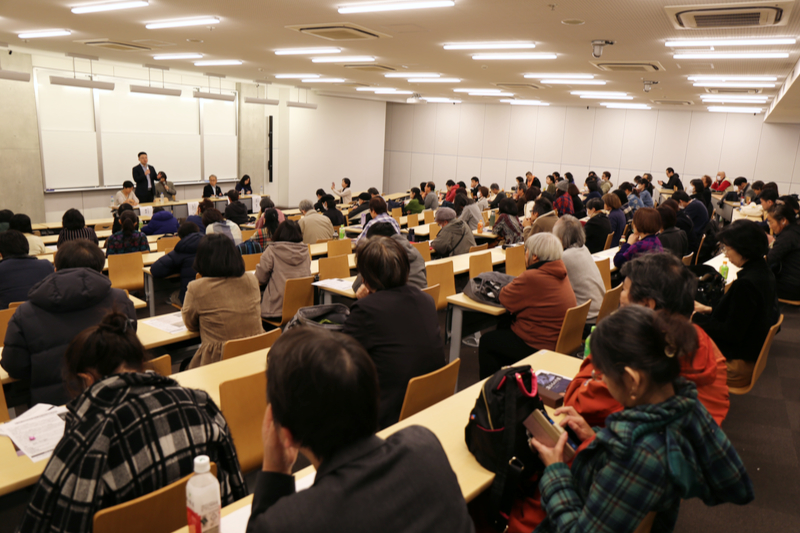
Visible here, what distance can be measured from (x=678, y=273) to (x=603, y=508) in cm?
142

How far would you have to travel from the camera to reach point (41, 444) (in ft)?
6.91

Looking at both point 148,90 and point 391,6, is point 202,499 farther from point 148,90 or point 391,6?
point 148,90

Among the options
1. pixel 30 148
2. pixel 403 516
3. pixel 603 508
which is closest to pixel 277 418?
pixel 403 516

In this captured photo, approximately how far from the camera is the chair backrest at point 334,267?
538 cm

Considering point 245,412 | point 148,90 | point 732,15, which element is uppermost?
point 732,15

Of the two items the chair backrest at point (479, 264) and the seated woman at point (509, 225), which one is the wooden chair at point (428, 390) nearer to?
the chair backrest at point (479, 264)

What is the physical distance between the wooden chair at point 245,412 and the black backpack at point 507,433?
1.06 metres

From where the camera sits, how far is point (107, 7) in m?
5.80

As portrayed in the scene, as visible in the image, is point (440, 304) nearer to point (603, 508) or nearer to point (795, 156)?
point (603, 508)

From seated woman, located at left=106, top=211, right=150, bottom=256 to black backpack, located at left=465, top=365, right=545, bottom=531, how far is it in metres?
5.47

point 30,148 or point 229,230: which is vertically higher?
point 30,148

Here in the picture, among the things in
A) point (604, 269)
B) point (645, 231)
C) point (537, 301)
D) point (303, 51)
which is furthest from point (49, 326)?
point (303, 51)

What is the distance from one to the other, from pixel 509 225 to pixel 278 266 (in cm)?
385

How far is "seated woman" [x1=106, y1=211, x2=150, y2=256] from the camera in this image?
241 inches
